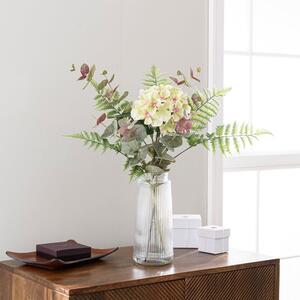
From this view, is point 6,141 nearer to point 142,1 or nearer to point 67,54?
point 67,54

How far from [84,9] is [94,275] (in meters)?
0.97

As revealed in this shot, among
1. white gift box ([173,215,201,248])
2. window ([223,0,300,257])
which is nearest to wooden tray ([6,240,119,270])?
white gift box ([173,215,201,248])

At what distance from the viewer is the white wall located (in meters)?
2.41

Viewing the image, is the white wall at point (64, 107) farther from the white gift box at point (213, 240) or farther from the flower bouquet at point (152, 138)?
the white gift box at point (213, 240)

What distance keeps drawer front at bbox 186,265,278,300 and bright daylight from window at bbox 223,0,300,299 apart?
2.56 ft

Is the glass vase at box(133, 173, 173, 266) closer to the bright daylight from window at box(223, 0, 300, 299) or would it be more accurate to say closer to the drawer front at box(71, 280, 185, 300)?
the drawer front at box(71, 280, 185, 300)

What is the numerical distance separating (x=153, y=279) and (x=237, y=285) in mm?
360

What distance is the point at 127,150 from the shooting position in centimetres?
222

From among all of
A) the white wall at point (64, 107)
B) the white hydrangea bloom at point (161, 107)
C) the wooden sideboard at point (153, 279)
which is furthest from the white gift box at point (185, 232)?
the white hydrangea bloom at point (161, 107)

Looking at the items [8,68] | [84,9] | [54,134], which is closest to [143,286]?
[54,134]

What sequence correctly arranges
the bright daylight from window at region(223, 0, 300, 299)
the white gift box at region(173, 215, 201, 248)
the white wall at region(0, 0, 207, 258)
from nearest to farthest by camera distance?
the white wall at region(0, 0, 207, 258) → the white gift box at region(173, 215, 201, 248) → the bright daylight from window at region(223, 0, 300, 299)

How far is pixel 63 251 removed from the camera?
222 centimetres

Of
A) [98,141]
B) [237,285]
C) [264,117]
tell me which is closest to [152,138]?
[98,141]

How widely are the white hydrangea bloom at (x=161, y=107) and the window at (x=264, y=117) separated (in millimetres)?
987
